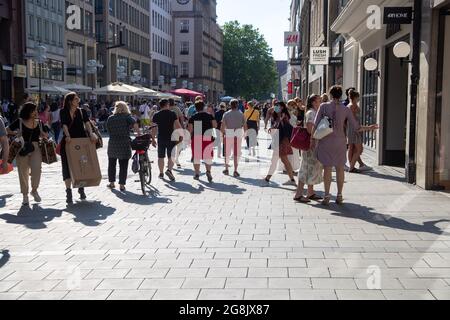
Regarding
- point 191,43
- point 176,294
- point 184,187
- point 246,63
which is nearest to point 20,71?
point 184,187

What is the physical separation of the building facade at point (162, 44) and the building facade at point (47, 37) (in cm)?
2749

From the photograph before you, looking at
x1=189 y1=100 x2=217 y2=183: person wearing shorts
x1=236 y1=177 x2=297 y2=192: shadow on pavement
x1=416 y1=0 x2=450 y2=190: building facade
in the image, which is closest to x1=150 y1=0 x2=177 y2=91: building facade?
x1=189 y1=100 x2=217 y2=183: person wearing shorts

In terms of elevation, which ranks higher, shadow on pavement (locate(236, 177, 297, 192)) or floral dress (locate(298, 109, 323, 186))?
floral dress (locate(298, 109, 323, 186))

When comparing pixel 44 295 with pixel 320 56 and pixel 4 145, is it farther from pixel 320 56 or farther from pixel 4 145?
pixel 320 56

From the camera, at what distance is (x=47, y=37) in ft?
150

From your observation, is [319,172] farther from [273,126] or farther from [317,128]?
[273,126]

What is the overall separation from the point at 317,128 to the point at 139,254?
389 cm

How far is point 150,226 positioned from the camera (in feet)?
26.6

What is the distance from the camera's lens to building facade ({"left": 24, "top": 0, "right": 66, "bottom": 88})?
42.1 meters

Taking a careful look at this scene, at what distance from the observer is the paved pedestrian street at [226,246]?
17.2 ft

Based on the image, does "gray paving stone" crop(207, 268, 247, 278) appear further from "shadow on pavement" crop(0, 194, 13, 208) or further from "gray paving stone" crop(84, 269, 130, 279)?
"shadow on pavement" crop(0, 194, 13, 208)

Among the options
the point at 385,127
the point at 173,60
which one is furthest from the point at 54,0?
the point at 173,60

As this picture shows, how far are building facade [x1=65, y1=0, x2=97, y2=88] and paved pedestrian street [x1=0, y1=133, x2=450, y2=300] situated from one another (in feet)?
131

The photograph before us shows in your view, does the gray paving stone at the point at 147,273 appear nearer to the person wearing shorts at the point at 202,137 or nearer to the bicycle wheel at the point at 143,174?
the bicycle wheel at the point at 143,174
